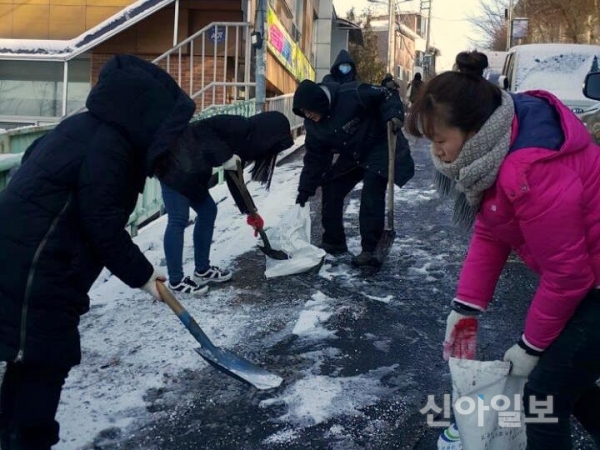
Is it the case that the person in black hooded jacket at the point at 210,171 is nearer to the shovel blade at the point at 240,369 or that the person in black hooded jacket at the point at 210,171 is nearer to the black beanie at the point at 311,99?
the black beanie at the point at 311,99

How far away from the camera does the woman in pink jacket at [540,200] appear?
6.50 feet

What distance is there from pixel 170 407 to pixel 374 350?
1.24 metres

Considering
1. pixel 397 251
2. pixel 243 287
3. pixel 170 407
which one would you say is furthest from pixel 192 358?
pixel 397 251

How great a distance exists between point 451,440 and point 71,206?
170cm

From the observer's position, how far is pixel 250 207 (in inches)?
197

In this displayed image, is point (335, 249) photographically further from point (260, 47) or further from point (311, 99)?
point (260, 47)

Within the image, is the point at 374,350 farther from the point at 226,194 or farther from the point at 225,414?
the point at 226,194

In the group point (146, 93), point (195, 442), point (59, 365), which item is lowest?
point (195, 442)

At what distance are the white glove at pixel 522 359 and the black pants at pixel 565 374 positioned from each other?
0.03 meters

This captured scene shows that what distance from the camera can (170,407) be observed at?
3.23m

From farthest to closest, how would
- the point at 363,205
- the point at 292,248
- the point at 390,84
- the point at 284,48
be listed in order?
the point at 284,48, the point at 390,84, the point at 363,205, the point at 292,248

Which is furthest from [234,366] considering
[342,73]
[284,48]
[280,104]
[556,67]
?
[284,48]

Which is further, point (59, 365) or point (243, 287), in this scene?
point (243, 287)

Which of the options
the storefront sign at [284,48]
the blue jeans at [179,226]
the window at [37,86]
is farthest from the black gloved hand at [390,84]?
the window at [37,86]
